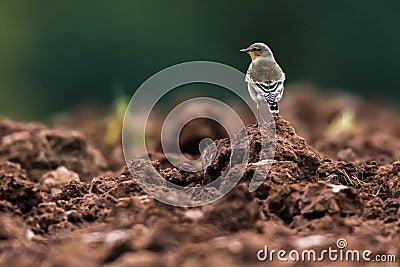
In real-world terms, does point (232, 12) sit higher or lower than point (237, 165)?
higher

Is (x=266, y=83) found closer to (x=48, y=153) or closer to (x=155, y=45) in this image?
(x=48, y=153)

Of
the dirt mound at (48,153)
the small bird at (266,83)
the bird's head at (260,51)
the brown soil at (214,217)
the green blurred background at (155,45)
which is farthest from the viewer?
the green blurred background at (155,45)

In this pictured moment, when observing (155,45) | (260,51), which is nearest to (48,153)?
(260,51)

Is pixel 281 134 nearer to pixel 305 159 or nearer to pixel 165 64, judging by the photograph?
pixel 305 159

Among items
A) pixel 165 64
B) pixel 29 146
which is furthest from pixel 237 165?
pixel 165 64

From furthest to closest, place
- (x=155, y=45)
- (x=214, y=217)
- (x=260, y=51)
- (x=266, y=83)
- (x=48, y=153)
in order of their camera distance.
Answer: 1. (x=155, y=45)
2. (x=48, y=153)
3. (x=260, y=51)
4. (x=266, y=83)
5. (x=214, y=217)

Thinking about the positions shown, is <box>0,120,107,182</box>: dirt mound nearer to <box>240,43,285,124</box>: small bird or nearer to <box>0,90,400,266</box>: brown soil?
<box>0,90,400,266</box>: brown soil

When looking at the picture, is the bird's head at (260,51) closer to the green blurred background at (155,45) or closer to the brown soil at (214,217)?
the brown soil at (214,217)

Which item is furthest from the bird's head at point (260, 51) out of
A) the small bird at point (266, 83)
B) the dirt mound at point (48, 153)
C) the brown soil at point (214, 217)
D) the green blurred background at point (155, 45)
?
the green blurred background at point (155, 45)

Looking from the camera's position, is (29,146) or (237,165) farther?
(29,146)
